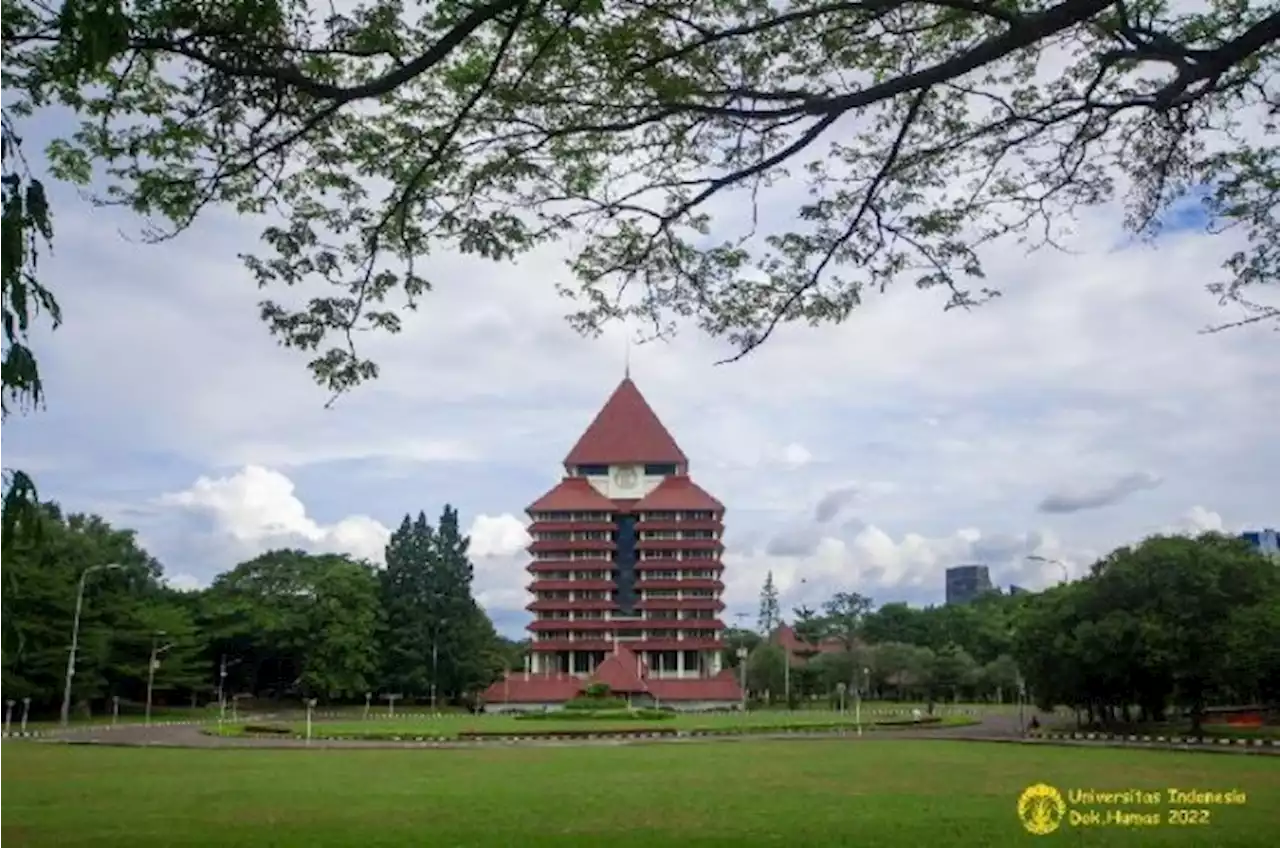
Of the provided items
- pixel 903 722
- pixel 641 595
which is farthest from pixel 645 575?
Result: pixel 903 722

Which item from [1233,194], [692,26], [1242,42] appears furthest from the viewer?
[1233,194]

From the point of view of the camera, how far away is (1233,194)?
27.7 feet

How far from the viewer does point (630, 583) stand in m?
74.8

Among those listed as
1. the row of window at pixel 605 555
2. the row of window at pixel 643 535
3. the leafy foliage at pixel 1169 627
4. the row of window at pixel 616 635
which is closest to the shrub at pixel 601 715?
the row of window at pixel 616 635

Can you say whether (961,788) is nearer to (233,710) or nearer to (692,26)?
(692,26)

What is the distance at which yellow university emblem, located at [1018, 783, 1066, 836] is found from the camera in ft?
38.2

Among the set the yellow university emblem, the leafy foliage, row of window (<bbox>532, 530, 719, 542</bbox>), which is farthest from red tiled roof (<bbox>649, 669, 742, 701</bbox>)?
the yellow university emblem

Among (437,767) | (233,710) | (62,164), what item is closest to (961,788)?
(437,767)

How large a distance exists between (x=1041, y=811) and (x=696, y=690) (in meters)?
55.9

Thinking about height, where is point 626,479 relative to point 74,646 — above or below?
above

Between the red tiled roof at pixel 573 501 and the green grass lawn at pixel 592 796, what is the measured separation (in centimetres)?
4655

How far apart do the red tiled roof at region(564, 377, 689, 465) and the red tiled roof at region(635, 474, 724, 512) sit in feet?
11.1

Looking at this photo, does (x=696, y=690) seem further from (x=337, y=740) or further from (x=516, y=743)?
(x=337, y=740)

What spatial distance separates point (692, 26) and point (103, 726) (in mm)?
43058
